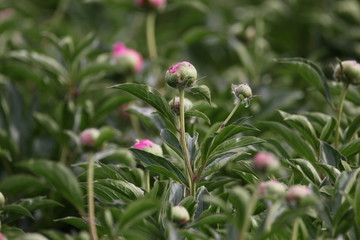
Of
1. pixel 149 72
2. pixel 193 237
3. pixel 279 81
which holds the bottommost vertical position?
pixel 279 81

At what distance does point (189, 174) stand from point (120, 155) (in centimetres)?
28

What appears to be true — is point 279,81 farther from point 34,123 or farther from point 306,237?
point 306,237

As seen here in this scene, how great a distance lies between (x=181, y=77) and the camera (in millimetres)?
1128

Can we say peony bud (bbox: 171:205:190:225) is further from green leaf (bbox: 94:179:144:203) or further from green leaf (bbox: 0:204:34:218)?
green leaf (bbox: 0:204:34:218)

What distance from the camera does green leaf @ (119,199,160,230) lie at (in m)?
0.86

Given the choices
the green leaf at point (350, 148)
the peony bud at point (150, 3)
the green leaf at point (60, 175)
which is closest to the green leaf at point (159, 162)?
the green leaf at point (60, 175)

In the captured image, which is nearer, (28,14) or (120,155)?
(120,155)

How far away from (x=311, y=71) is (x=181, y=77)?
0.39 meters

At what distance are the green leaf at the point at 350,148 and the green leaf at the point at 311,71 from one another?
15cm

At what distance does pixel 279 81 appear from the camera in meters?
2.26

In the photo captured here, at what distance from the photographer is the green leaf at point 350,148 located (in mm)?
1216

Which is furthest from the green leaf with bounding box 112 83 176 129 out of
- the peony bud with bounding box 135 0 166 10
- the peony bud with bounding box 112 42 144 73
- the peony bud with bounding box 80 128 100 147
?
the peony bud with bounding box 135 0 166 10

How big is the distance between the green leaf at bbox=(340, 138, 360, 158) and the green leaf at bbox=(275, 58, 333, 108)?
0.15 m

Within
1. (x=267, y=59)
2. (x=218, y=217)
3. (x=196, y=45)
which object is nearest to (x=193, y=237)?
(x=218, y=217)
